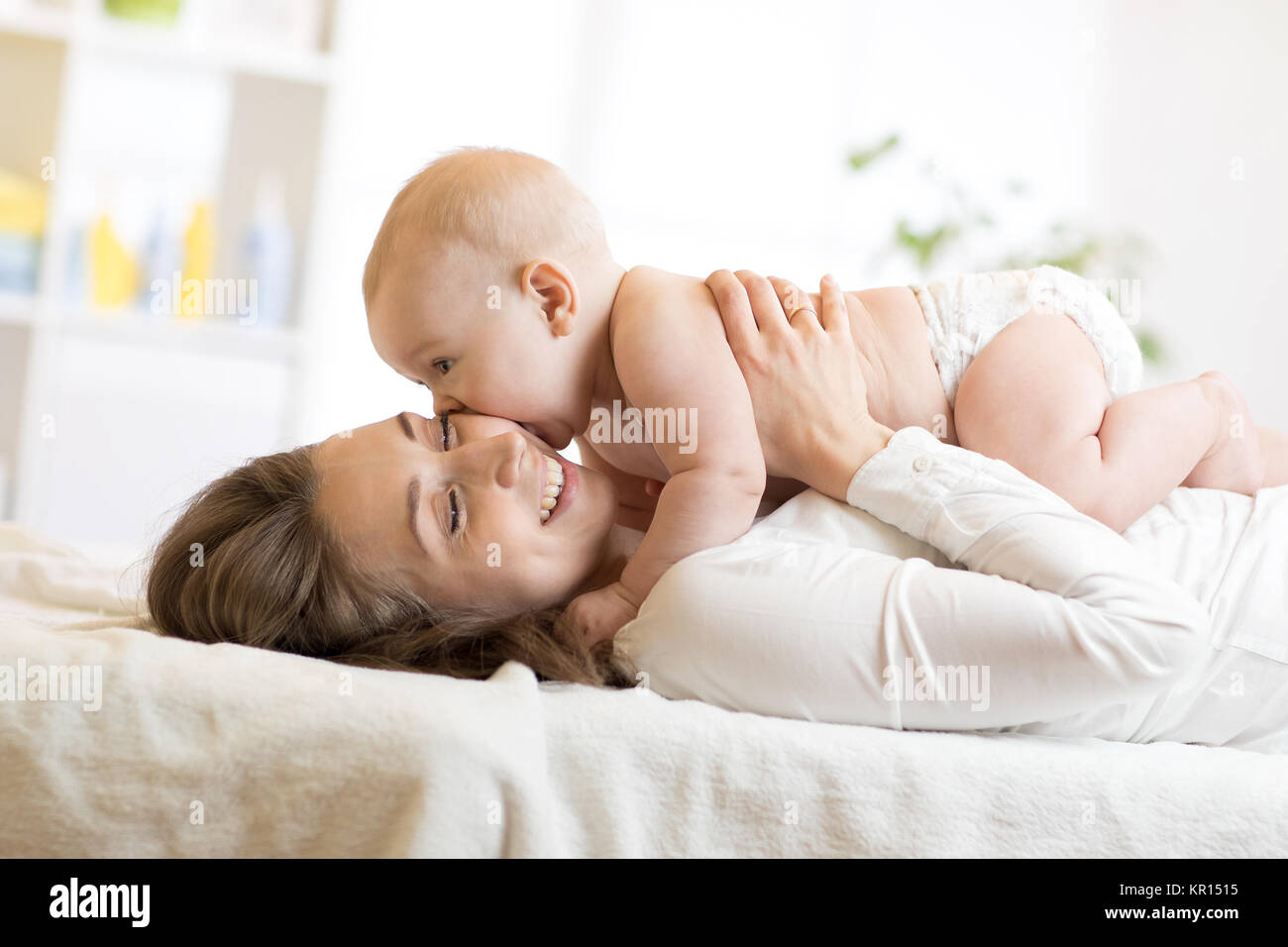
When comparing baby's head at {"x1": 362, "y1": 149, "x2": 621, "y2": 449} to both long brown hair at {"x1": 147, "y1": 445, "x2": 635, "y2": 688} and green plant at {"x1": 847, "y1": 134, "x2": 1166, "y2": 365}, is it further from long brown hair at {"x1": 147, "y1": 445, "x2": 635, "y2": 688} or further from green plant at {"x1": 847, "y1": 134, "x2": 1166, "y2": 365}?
green plant at {"x1": 847, "y1": 134, "x2": 1166, "y2": 365}

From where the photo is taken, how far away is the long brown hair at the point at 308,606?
1.10 meters

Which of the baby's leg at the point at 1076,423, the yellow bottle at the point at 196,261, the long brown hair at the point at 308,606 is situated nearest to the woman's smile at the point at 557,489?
the long brown hair at the point at 308,606

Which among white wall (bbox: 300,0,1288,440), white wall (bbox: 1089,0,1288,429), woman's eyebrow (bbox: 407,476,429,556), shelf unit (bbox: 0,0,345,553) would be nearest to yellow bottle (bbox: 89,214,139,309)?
shelf unit (bbox: 0,0,345,553)

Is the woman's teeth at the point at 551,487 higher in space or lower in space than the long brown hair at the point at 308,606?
higher

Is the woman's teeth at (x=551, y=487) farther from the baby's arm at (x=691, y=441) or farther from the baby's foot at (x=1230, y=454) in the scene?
the baby's foot at (x=1230, y=454)

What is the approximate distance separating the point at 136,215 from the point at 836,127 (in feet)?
6.88

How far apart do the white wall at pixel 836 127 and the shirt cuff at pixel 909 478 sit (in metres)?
2.14

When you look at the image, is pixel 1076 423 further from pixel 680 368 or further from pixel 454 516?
pixel 454 516

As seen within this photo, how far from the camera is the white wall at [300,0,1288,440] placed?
9.99 ft

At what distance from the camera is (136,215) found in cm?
273

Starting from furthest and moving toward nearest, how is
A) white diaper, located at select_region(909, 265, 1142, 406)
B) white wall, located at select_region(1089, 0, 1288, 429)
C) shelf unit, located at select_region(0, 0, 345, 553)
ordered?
white wall, located at select_region(1089, 0, 1288, 429) < shelf unit, located at select_region(0, 0, 345, 553) < white diaper, located at select_region(909, 265, 1142, 406)

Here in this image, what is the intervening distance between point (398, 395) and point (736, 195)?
4.05 feet

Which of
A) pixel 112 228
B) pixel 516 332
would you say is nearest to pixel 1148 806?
pixel 516 332

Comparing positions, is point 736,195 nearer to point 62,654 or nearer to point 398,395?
point 398,395
